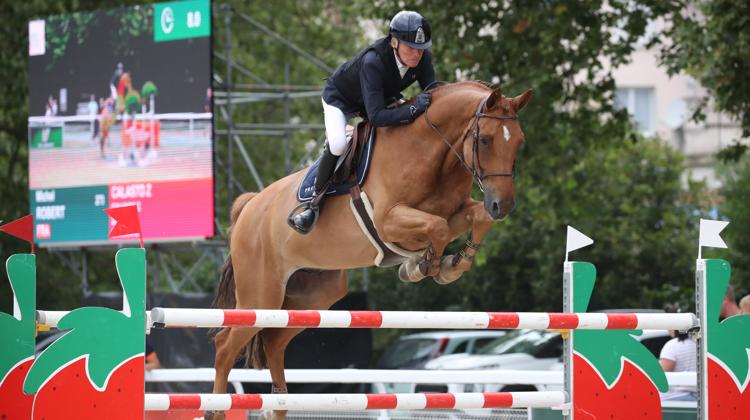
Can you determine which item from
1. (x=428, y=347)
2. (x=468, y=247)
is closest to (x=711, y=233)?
(x=468, y=247)

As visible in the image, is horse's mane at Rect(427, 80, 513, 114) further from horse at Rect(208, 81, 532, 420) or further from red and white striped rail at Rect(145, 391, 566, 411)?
red and white striped rail at Rect(145, 391, 566, 411)

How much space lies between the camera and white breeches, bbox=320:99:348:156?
580cm

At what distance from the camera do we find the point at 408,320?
446 centimetres

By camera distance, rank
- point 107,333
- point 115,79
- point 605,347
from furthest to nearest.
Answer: point 115,79, point 605,347, point 107,333

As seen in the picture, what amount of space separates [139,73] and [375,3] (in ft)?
10.8

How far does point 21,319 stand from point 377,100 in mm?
2152

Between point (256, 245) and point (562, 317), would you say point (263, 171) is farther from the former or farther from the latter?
point (562, 317)

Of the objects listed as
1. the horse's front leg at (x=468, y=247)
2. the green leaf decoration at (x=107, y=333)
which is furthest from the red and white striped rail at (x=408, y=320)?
the horse's front leg at (x=468, y=247)

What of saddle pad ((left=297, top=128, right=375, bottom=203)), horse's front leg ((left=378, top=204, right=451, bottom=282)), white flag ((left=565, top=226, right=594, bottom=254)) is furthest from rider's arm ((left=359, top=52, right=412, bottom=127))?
Result: white flag ((left=565, top=226, right=594, bottom=254))

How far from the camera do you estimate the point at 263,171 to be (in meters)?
21.1

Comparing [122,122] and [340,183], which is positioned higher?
[122,122]

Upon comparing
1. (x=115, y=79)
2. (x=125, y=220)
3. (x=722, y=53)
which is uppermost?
(x=722, y=53)

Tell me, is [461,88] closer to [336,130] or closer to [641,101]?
[336,130]

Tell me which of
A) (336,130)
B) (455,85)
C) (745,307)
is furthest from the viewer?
(745,307)
